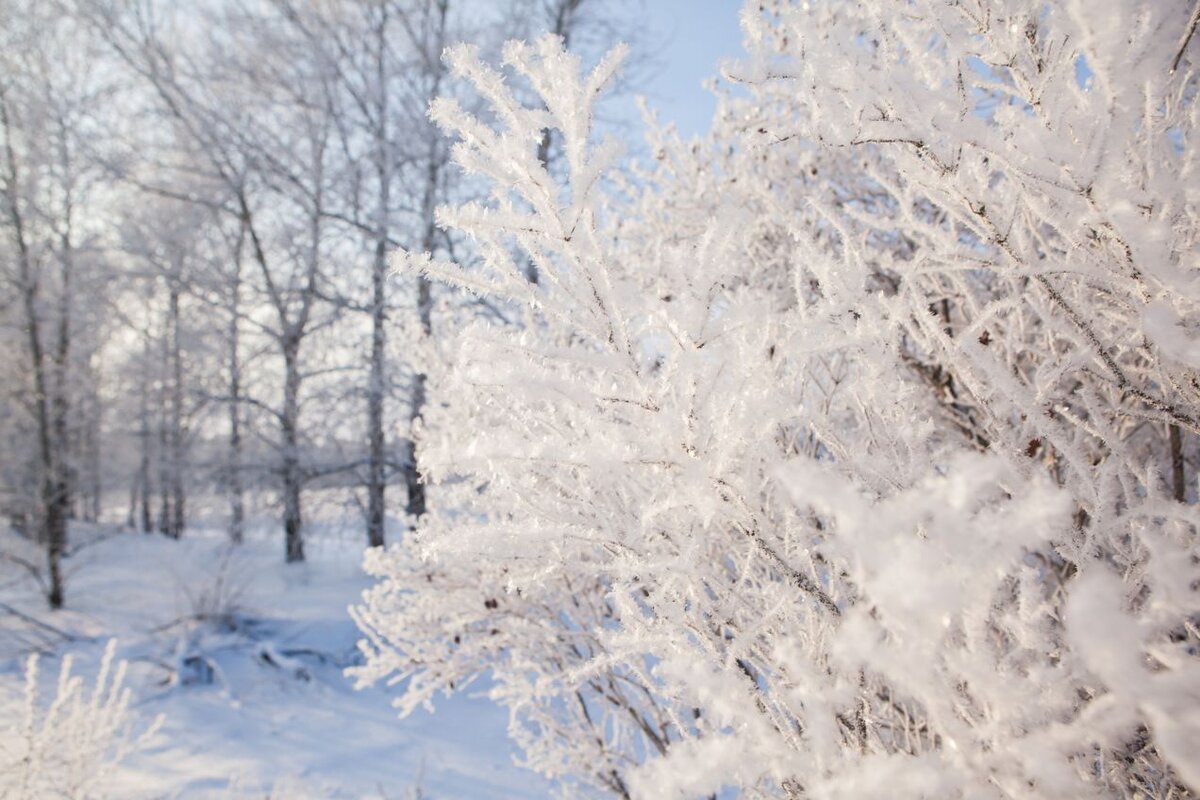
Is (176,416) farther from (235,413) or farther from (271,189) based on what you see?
(271,189)

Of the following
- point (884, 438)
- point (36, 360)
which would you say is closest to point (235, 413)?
point (36, 360)

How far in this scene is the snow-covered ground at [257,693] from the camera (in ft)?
13.4

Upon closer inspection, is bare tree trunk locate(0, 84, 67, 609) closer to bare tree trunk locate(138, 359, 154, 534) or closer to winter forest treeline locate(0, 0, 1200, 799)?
bare tree trunk locate(138, 359, 154, 534)

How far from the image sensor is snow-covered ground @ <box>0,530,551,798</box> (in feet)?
13.4

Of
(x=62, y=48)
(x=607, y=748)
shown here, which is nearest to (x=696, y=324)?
(x=607, y=748)

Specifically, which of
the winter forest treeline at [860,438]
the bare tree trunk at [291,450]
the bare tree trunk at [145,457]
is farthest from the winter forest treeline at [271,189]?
the winter forest treeline at [860,438]

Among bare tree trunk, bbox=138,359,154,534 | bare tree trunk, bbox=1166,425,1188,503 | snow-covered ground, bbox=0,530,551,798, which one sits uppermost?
bare tree trunk, bbox=138,359,154,534

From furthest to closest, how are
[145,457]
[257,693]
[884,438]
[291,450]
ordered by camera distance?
[145,457], [291,450], [257,693], [884,438]

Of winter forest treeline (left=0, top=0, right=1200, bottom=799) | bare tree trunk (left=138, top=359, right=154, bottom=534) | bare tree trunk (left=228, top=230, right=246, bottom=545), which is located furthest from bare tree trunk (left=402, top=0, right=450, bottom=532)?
bare tree trunk (left=138, top=359, right=154, bottom=534)

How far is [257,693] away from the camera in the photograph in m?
5.32

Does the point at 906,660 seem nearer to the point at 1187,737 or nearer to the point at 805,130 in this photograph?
the point at 1187,737

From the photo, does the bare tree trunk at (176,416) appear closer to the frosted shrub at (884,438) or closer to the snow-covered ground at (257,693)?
the snow-covered ground at (257,693)

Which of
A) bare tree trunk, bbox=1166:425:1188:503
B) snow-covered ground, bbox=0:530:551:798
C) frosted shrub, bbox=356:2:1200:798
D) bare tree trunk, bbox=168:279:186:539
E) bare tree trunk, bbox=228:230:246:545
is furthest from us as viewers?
bare tree trunk, bbox=168:279:186:539

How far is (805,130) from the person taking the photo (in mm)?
1029
